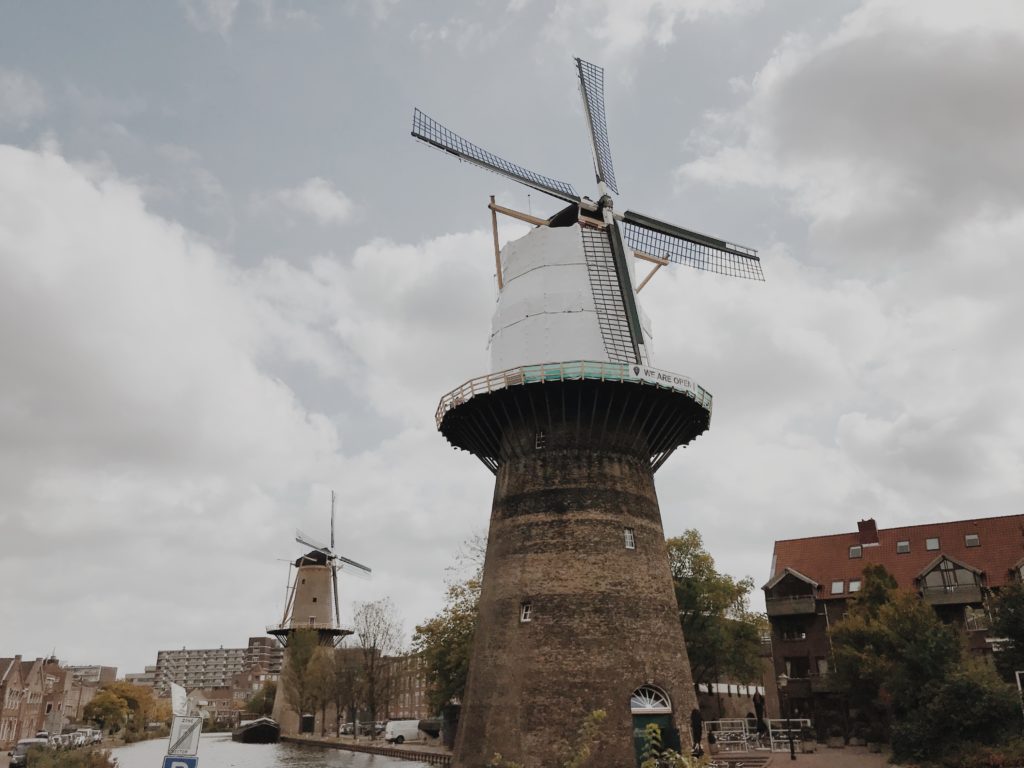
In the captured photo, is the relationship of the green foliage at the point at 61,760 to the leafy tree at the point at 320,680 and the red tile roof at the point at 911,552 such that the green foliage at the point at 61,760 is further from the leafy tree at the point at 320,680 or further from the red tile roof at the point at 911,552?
the red tile roof at the point at 911,552

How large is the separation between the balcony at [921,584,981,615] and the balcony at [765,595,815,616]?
5.16m

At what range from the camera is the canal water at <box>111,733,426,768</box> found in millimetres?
36656

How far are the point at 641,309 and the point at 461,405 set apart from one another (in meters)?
7.50

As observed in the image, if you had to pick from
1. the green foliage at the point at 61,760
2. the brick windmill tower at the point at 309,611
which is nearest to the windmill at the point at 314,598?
the brick windmill tower at the point at 309,611

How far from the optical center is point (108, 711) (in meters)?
67.2

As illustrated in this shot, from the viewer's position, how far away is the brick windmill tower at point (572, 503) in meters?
20.6

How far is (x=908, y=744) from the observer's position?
74.4 ft

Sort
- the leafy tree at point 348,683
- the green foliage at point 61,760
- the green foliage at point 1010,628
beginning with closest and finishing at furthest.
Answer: the green foliage at point 1010,628
the green foliage at point 61,760
the leafy tree at point 348,683

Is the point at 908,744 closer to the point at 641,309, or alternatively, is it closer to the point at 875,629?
the point at 875,629

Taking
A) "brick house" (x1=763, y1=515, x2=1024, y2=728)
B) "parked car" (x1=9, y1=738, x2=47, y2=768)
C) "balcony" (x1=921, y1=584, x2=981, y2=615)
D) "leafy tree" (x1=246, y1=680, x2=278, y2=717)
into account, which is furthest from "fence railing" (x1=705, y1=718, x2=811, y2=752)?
"leafy tree" (x1=246, y1=680, x2=278, y2=717)

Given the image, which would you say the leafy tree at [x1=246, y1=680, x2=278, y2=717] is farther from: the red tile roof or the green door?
the green door

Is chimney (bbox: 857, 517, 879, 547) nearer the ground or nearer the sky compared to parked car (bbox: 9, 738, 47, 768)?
nearer the sky

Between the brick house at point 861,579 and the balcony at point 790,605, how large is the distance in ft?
0.16

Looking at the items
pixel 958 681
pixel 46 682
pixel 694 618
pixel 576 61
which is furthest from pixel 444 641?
pixel 46 682
